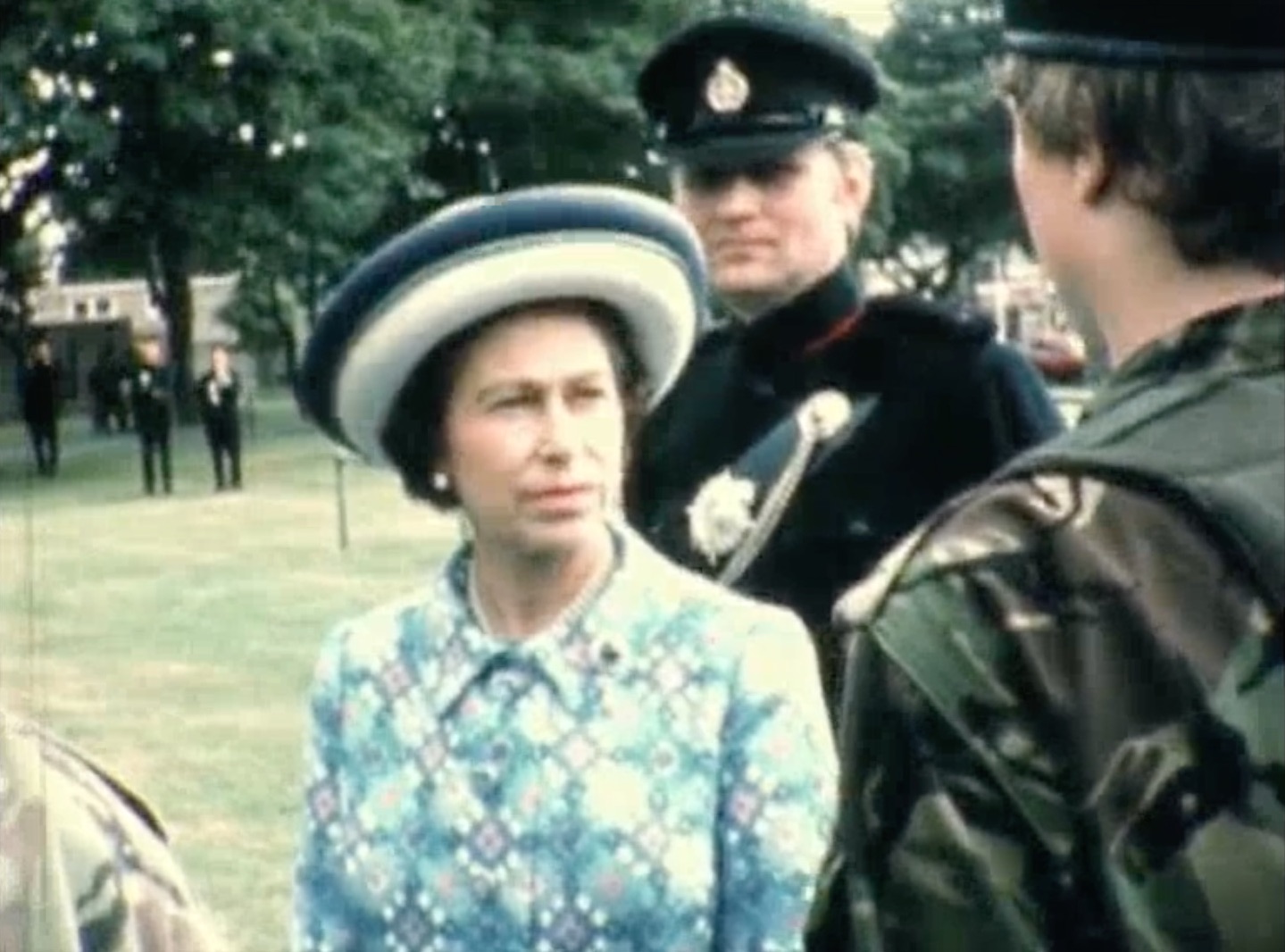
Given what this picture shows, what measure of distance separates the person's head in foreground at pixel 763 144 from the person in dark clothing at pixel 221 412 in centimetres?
3070

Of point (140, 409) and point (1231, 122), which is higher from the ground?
point (1231, 122)

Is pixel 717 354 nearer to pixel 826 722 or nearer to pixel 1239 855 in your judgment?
pixel 826 722

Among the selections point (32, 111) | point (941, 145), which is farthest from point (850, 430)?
point (941, 145)

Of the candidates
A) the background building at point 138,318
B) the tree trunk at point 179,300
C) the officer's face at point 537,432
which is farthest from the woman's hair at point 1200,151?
the tree trunk at point 179,300

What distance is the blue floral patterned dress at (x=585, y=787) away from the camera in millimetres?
3330

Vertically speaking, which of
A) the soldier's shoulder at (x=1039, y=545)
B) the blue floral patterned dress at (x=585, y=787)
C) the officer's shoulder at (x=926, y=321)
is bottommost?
the blue floral patterned dress at (x=585, y=787)

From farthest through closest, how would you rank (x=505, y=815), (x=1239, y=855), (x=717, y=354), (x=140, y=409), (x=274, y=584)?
(x=140, y=409) → (x=274, y=584) → (x=717, y=354) → (x=505, y=815) → (x=1239, y=855)

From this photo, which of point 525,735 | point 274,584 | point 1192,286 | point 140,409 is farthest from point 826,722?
point 140,409

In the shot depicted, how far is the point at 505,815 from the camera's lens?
3367 mm

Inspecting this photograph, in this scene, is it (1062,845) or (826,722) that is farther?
(826,722)

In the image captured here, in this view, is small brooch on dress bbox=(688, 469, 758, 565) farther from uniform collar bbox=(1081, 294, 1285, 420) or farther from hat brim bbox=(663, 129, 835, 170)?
uniform collar bbox=(1081, 294, 1285, 420)

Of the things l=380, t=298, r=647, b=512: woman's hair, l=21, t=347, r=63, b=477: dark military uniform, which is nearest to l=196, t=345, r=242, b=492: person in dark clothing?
l=380, t=298, r=647, b=512: woman's hair

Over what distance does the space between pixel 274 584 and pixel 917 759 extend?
2037 cm

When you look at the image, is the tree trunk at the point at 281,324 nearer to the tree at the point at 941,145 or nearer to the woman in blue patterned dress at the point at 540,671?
the tree at the point at 941,145
